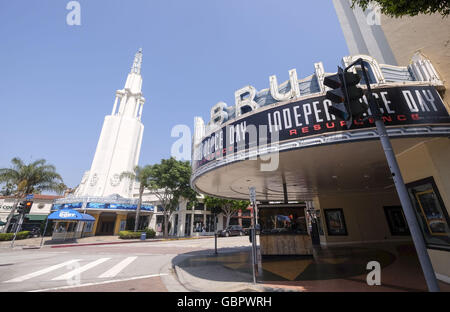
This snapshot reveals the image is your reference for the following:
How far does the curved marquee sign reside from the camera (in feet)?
17.2

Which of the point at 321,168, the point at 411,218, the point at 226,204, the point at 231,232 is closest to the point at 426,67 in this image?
the point at 321,168

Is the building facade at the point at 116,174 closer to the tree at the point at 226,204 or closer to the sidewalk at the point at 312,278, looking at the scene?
the tree at the point at 226,204

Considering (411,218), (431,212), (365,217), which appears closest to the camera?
(411,218)

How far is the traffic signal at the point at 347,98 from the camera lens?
10.6 feet

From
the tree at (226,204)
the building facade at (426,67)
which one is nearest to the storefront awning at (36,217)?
the tree at (226,204)

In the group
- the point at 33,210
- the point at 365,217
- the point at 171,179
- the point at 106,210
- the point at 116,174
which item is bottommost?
the point at 365,217

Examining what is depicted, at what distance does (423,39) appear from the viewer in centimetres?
724

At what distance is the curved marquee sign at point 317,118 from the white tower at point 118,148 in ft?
125

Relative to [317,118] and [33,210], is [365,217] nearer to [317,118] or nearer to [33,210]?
[317,118]

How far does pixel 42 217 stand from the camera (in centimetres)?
3425

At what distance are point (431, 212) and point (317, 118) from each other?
4.57 meters

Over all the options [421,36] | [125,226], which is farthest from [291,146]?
[125,226]

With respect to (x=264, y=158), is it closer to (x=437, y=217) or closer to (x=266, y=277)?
(x=266, y=277)
